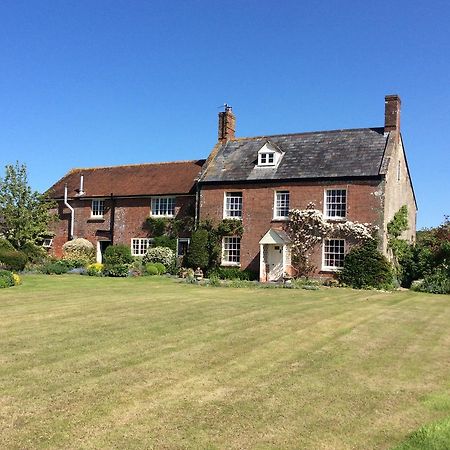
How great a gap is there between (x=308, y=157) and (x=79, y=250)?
56.3 feet

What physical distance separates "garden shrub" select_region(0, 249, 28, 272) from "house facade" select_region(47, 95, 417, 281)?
28.2 ft

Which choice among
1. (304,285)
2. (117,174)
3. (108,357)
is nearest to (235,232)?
(304,285)

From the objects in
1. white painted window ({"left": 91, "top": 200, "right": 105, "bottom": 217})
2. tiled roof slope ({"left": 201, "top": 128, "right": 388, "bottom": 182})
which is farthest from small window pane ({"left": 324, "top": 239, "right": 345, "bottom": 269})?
white painted window ({"left": 91, "top": 200, "right": 105, "bottom": 217})

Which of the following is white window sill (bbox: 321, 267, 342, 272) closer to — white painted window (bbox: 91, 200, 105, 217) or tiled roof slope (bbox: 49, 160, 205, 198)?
tiled roof slope (bbox: 49, 160, 205, 198)

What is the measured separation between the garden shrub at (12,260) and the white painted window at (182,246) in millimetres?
9631

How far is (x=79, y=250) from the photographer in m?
34.9

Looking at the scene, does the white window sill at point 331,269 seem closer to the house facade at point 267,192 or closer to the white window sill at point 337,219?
the house facade at point 267,192

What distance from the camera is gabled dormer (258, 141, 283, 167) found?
30141 mm

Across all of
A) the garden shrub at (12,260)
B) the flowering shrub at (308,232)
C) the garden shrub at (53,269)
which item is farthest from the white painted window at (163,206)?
the garden shrub at (12,260)

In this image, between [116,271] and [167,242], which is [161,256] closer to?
[167,242]

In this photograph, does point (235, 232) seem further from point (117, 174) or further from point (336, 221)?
point (117, 174)

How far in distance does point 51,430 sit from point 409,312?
12857mm

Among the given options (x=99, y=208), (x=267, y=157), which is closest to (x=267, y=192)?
(x=267, y=157)

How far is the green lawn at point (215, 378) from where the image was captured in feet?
18.2
